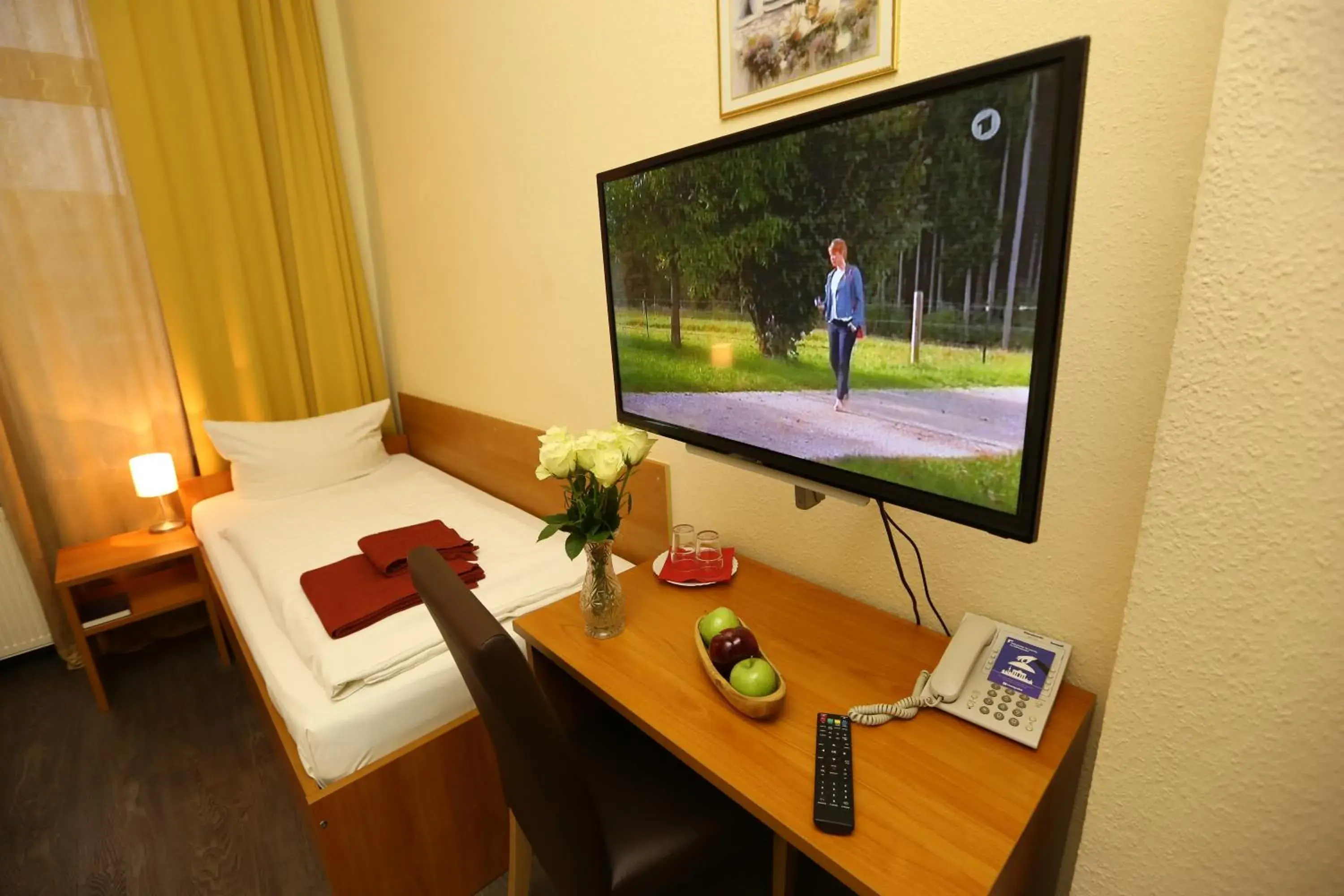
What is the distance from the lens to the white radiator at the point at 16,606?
2.35 metres

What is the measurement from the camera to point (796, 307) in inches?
41.6

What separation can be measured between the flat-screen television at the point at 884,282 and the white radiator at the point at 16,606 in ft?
8.82

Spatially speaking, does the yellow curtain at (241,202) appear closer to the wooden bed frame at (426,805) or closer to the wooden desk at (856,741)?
the wooden bed frame at (426,805)

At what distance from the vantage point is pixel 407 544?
1.90 metres

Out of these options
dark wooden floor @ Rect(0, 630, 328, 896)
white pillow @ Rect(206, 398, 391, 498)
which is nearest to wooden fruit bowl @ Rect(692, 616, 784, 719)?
dark wooden floor @ Rect(0, 630, 328, 896)

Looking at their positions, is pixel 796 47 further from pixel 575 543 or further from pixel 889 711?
pixel 889 711

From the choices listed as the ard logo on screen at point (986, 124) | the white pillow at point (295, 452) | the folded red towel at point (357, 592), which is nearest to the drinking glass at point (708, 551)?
the folded red towel at point (357, 592)

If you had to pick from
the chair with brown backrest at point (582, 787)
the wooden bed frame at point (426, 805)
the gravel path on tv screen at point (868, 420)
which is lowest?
the wooden bed frame at point (426, 805)

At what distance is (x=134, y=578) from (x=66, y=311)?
105cm

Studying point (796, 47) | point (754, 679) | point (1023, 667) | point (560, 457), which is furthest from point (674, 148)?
point (1023, 667)

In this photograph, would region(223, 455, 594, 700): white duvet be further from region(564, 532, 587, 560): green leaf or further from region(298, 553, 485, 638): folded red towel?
region(564, 532, 587, 560): green leaf

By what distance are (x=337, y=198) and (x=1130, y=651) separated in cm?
329

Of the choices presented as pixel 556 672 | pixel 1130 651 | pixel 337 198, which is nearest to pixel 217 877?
pixel 556 672

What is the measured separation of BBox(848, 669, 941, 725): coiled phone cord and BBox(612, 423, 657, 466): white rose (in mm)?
596
